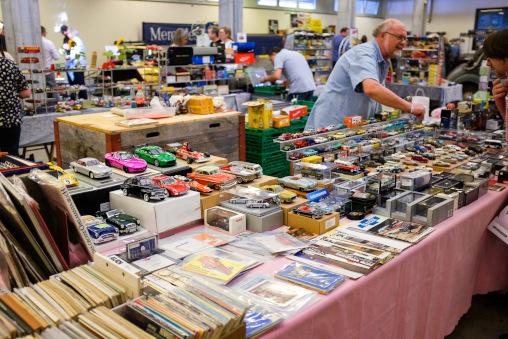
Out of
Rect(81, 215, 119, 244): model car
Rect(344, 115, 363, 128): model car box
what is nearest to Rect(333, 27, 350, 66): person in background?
Rect(344, 115, 363, 128): model car box

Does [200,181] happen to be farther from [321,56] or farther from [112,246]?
[321,56]

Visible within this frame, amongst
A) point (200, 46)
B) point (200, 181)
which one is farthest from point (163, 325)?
point (200, 46)

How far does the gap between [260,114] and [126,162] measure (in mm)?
2062

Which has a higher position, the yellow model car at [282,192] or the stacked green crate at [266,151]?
the yellow model car at [282,192]

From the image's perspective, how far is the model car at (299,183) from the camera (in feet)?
9.02

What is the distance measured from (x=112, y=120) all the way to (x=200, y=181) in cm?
155

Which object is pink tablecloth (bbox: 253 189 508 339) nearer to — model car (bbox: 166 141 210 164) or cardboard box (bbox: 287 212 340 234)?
cardboard box (bbox: 287 212 340 234)

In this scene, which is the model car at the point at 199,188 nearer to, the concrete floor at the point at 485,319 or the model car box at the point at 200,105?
the model car box at the point at 200,105

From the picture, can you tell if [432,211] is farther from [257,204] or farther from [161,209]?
[161,209]

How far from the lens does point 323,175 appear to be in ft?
9.91

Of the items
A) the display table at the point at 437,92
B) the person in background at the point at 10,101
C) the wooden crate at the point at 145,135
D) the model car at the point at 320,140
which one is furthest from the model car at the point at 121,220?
the display table at the point at 437,92

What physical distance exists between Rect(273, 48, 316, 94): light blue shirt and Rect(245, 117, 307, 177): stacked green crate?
310cm

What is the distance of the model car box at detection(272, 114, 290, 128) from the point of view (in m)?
4.75

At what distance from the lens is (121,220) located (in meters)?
2.30
